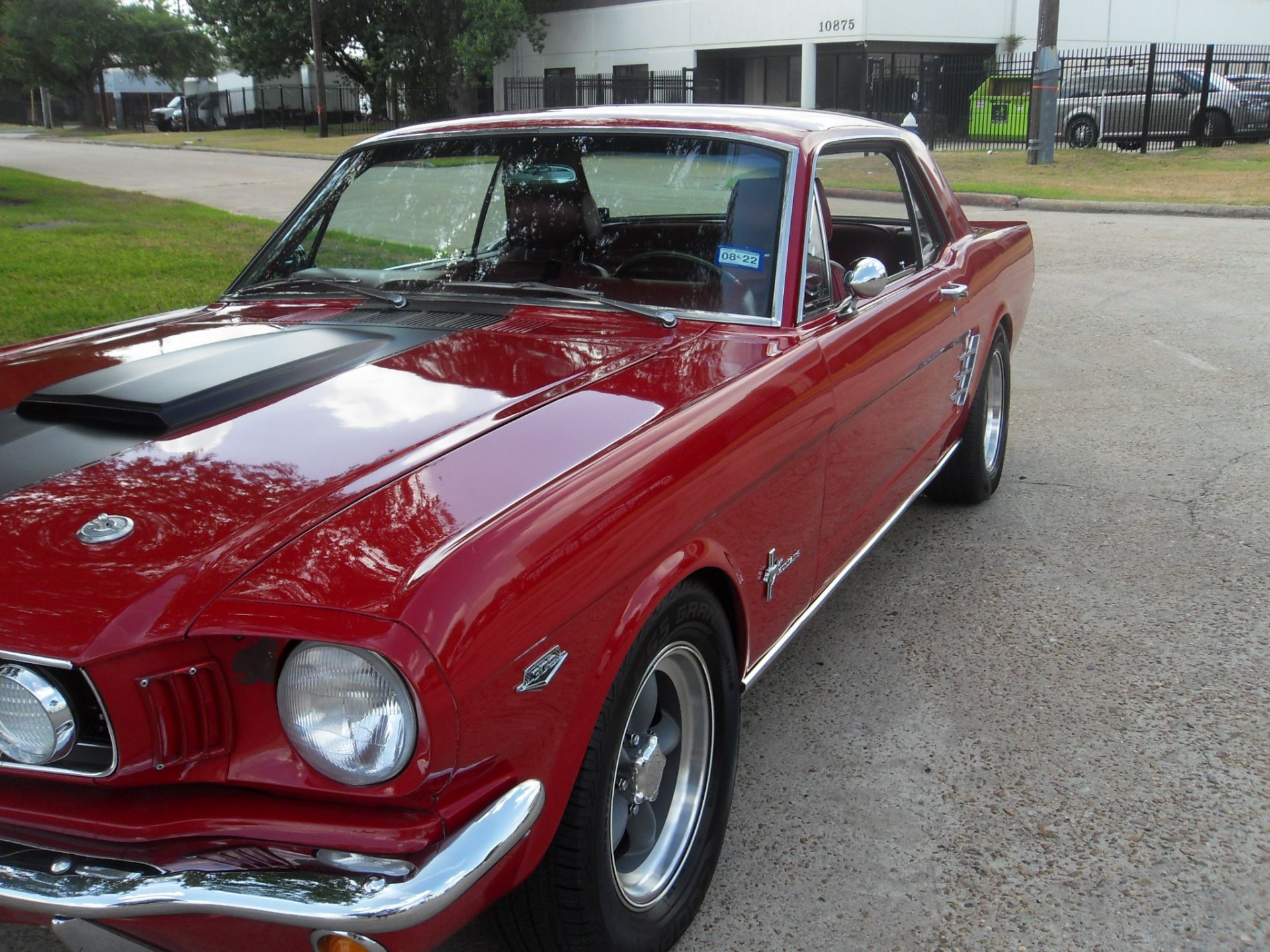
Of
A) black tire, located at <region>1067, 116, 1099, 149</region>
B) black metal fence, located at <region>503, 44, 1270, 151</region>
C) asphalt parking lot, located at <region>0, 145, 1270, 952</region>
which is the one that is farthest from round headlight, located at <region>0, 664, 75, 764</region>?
black tire, located at <region>1067, 116, 1099, 149</region>

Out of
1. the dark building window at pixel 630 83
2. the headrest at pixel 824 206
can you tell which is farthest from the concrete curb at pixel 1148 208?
the dark building window at pixel 630 83

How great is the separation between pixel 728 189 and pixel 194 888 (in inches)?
89.7

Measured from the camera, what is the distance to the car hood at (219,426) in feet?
6.04

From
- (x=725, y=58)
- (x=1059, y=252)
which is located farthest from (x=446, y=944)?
(x=725, y=58)

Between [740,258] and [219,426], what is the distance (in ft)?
4.69

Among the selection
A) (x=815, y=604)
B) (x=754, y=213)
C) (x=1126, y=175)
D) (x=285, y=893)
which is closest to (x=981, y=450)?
(x=815, y=604)

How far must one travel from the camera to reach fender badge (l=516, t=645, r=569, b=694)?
6.02 ft

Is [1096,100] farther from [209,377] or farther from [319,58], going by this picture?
[319,58]

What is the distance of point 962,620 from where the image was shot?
3887mm

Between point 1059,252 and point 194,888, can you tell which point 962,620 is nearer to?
point 194,888

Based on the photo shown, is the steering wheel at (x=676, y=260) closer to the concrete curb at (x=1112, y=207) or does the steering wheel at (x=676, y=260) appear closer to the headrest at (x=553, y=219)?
the headrest at (x=553, y=219)

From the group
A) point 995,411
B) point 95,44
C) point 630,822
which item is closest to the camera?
point 630,822

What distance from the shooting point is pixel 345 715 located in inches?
68.4

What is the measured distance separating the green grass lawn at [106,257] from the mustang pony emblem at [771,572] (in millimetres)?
5740
